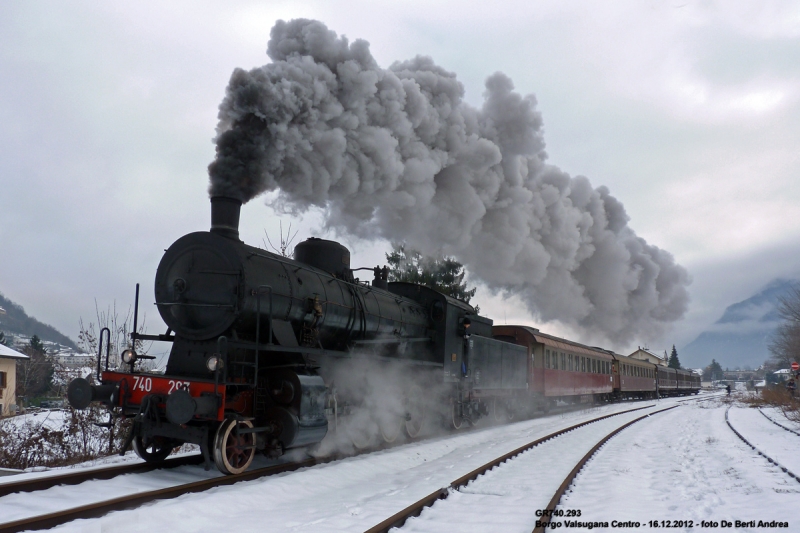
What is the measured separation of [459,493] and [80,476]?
415cm

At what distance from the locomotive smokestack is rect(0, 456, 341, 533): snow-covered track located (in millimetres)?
2989

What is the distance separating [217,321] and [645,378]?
3604 cm

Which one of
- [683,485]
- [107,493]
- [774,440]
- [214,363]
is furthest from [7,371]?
[774,440]

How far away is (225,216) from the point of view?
25.9 ft

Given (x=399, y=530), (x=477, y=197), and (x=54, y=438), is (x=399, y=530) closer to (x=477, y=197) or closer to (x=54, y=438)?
(x=54, y=438)

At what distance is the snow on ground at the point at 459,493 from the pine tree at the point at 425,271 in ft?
62.1

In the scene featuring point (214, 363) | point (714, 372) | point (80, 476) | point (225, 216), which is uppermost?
point (225, 216)

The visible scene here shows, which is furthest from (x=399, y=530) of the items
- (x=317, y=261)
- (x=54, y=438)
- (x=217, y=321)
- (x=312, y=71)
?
(x=312, y=71)

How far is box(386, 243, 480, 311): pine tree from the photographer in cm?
2920

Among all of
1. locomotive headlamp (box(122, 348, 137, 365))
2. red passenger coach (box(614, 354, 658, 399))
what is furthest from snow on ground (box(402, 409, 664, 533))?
red passenger coach (box(614, 354, 658, 399))

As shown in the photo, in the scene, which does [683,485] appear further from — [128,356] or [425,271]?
[425,271]

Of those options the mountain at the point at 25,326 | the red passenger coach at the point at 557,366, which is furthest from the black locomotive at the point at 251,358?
the mountain at the point at 25,326

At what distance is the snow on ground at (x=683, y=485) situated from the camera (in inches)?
219

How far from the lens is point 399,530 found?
190 inches
